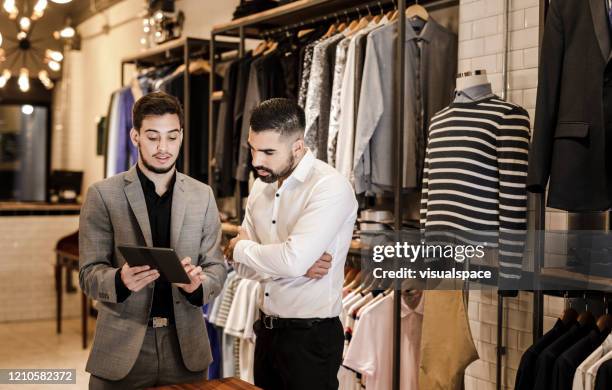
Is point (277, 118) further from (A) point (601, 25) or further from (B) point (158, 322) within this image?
(A) point (601, 25)

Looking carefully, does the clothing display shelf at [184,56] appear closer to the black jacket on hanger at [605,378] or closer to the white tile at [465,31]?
the white tile at [465,31]

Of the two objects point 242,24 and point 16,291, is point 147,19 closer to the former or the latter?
point 242,24

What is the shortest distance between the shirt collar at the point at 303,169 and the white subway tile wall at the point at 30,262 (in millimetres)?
4916

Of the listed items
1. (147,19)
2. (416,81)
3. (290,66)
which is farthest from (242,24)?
(147,19)

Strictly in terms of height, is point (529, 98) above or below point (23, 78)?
below

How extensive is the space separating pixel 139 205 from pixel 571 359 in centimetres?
146

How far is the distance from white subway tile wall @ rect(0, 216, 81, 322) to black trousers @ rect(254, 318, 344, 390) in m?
4.83

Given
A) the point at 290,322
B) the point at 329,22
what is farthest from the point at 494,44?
the point at 290,322

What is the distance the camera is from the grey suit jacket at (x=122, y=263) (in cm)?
225

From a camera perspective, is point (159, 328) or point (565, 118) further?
point (565, 118)

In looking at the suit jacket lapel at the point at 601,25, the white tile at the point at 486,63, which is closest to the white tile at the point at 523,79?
the white tile at the point at 486,63

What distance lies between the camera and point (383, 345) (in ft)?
10.9

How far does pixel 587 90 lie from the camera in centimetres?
242

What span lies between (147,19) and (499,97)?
160 inches
